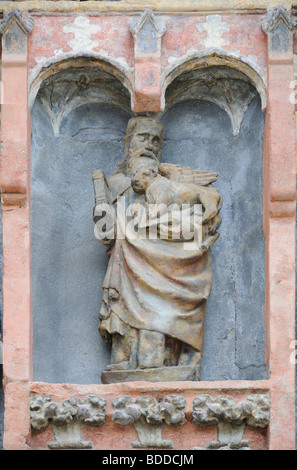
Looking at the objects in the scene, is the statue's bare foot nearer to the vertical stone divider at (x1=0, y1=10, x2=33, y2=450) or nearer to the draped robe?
the draped robe

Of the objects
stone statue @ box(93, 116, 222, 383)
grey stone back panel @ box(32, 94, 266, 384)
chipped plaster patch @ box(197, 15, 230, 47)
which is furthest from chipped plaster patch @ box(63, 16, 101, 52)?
stone statue @ box(93, 116, 222, 383)

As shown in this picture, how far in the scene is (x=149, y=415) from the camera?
1074 cm

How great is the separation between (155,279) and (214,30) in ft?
6.04

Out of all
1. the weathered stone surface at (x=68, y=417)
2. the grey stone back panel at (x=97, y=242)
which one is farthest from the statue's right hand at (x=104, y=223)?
the weathered stone surface at (x=68, y=417)

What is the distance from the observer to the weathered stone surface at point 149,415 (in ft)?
35.3

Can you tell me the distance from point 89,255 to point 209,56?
1623 mm

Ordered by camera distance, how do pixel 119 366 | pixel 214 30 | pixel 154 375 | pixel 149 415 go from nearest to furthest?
pixel 149 415
pixel 154 375
pixel 119 366
pixel 214 30

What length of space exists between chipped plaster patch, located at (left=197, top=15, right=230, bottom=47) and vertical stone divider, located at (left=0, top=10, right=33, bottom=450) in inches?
48.3

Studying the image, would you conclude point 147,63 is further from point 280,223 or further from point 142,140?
point 280,223

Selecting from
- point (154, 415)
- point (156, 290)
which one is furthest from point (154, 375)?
point (156, 290)

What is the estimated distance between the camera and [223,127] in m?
12.1

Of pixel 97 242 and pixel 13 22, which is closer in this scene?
pixel 13 22
